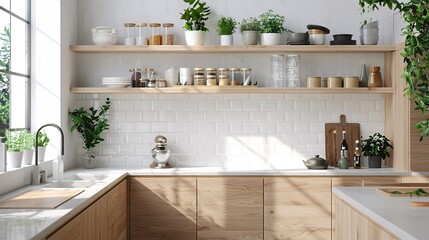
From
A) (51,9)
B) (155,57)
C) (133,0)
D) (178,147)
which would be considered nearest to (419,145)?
(178,147)

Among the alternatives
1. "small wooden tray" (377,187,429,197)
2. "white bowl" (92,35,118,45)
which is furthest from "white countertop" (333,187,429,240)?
"white bowl" (92,35,118,45)

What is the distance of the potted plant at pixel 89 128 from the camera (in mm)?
6074

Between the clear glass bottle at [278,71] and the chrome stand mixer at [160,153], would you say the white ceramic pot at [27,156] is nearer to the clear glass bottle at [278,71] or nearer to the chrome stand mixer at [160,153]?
the chrome stand mixer at [160,153]

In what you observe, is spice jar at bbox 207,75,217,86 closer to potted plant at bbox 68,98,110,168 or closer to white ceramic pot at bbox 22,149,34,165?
potted plant at bbox 68,98,110,168

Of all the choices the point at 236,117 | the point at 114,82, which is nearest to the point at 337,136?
the point at 236,117

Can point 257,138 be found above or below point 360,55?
below

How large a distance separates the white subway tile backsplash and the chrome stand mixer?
28cm

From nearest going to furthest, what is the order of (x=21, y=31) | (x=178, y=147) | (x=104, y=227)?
(x=104, y=227) < (x=21, y=31) < (x=178, y=147)

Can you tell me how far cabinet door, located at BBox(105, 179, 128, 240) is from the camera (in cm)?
486

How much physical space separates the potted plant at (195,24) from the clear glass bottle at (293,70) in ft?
3.02

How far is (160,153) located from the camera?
19.8 ft

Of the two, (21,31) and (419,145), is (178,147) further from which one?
(419,145)

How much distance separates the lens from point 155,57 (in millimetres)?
6395

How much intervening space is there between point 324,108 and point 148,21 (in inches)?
83.7
